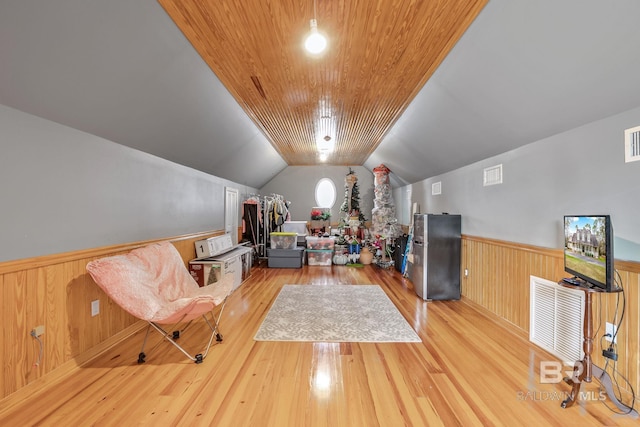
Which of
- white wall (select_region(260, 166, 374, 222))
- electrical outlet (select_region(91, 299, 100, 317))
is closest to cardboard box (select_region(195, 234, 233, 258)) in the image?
electrical outlet (select_region(91, 299, 100, 317))

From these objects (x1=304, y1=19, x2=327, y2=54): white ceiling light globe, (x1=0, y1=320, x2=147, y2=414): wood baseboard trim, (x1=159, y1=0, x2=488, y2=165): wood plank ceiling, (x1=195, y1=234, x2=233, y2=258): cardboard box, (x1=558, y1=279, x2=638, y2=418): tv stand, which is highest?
(x1=159, y1=0, x2=488, y2=165): wood plank ceiling

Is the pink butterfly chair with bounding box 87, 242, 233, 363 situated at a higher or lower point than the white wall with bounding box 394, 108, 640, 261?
lower

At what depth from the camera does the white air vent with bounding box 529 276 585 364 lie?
222 cm

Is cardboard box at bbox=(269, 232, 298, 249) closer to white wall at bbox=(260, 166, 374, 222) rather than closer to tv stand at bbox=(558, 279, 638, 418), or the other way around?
white wall at bbox=(260, 166, 374, 222)

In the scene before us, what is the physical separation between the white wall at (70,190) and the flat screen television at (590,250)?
392cm

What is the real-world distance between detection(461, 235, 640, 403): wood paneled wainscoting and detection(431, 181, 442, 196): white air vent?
126 cm

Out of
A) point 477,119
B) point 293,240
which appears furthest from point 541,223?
point 293,240

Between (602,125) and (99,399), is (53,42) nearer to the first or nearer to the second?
(99,399)

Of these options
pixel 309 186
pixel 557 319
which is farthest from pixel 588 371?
pixel 309 186

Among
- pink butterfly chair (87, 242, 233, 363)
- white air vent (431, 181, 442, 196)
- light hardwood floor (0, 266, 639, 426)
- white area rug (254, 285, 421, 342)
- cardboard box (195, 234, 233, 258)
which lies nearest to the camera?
light hardwood floor (0, 266, 639, 426)

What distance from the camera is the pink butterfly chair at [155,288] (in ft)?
7.06

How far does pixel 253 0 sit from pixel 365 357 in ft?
9.85

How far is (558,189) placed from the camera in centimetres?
245

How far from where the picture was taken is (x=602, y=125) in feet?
6.66
